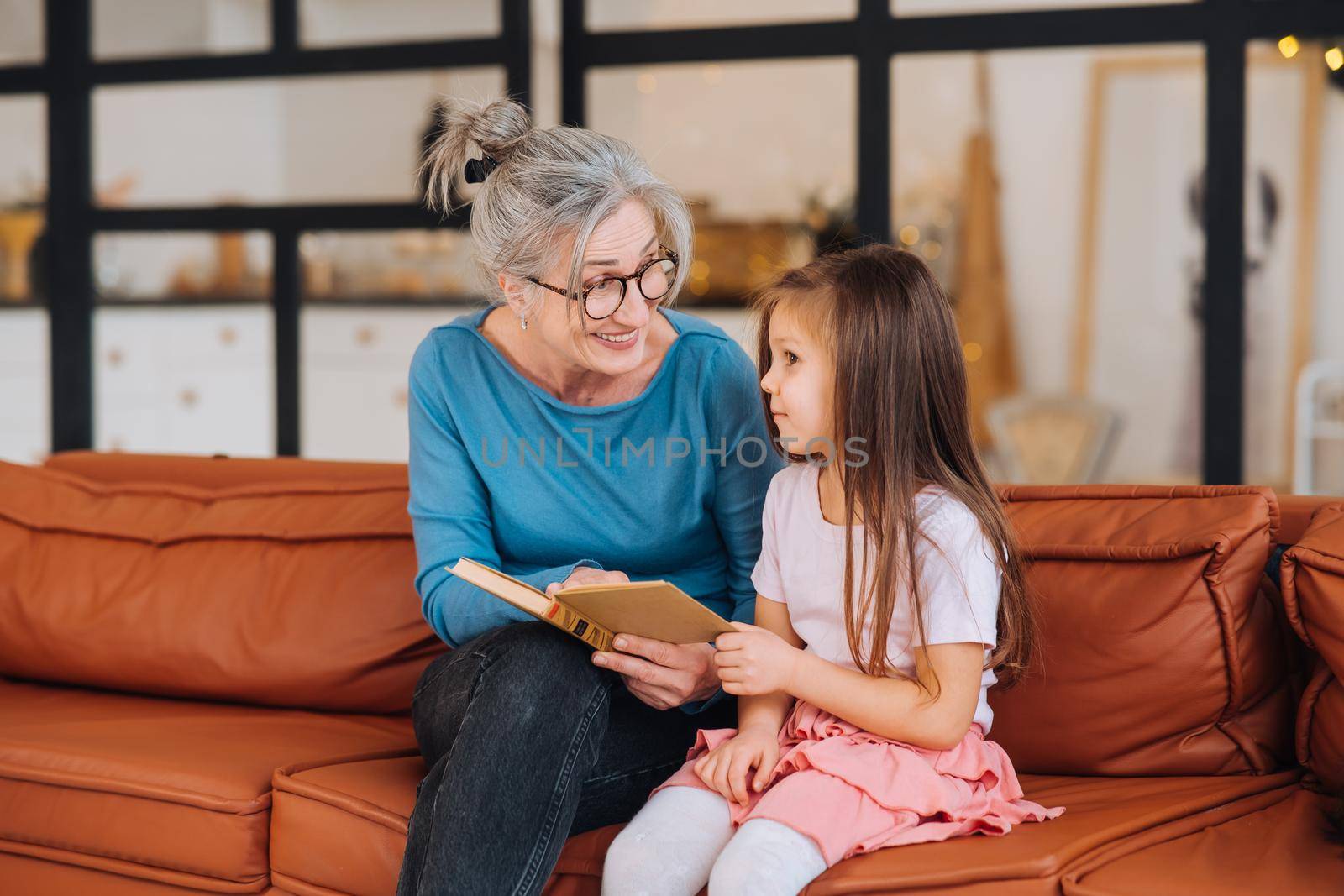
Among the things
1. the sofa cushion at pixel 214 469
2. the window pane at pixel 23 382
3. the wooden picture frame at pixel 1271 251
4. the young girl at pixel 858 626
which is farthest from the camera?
the wooden picture frame at pixel 1271 251

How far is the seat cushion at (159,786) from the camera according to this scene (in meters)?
1.78

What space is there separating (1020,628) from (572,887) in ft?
2.10

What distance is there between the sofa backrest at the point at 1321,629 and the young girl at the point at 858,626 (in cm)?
33

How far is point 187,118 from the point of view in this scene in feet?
14.3

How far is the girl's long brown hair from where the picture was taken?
1.58 metres

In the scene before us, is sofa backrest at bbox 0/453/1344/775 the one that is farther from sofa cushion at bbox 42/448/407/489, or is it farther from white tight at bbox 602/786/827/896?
white tight at bbox 602/786/827/896

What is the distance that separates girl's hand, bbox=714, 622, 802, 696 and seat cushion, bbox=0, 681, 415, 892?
64 centimetres

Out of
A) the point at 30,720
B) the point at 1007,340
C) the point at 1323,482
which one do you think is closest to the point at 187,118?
the point at 30,720

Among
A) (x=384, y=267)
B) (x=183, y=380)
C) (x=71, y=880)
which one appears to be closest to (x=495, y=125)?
(x=71, y=880)

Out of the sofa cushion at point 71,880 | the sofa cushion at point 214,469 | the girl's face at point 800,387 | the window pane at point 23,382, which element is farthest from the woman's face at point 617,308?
the window pane at point 23,382

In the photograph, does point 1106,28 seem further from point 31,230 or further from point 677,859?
point 31,230

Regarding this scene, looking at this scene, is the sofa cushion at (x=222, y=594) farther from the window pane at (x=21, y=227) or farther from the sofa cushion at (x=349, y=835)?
the window pane at (x=21, y=227)

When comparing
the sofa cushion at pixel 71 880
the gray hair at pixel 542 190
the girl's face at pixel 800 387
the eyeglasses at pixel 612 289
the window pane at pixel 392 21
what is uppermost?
the window pane at pixel 392 21

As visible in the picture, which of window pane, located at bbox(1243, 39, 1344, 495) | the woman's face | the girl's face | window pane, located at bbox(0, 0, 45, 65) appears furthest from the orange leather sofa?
window pane, located at bbox(1243, 39, 1344, 495)
